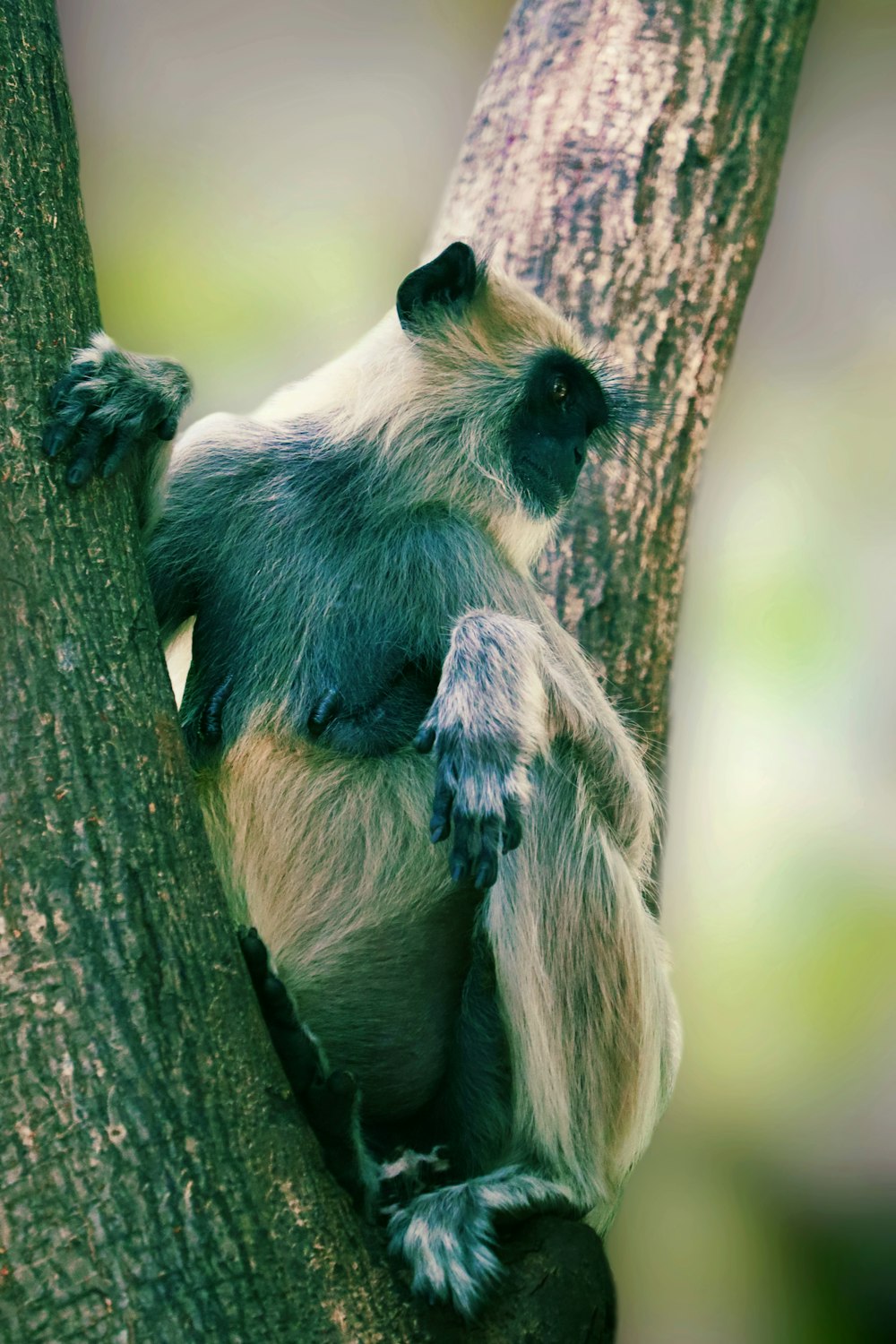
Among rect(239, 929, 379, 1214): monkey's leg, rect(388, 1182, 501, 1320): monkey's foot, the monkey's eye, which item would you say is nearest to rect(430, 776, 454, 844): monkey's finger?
rect(239, 929, 379, 1214): monkey's leg

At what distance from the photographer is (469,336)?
3.26 metres

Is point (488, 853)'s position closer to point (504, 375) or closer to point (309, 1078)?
point (309, 1078)

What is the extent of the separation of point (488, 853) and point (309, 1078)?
512 millimetres

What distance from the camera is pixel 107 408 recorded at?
217 centimetres

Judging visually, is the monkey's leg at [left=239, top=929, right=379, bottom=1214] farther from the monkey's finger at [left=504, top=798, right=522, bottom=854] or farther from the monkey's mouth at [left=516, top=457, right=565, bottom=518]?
the monkey's mouth at [left=516, top=457, right=565, bottom=518]

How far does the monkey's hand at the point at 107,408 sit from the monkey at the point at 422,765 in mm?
15

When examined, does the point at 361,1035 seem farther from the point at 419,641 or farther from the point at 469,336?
the point at 469,336

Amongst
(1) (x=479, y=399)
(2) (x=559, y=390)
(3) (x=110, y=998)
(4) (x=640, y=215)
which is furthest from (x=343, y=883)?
(4) (x=640, y=215)

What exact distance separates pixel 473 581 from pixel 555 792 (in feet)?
1.76

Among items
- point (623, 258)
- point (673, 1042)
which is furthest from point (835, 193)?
point (673, 1042)

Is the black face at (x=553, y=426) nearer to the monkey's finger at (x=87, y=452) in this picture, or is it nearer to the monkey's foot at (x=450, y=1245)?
the monkey's finger at (x=87, y=452)

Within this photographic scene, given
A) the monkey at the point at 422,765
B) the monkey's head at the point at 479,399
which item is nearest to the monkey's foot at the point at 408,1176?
the monkey at the point at 422,765

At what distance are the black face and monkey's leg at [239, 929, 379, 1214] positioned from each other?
1439 mm

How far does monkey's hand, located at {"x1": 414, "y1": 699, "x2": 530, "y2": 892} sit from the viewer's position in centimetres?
226
